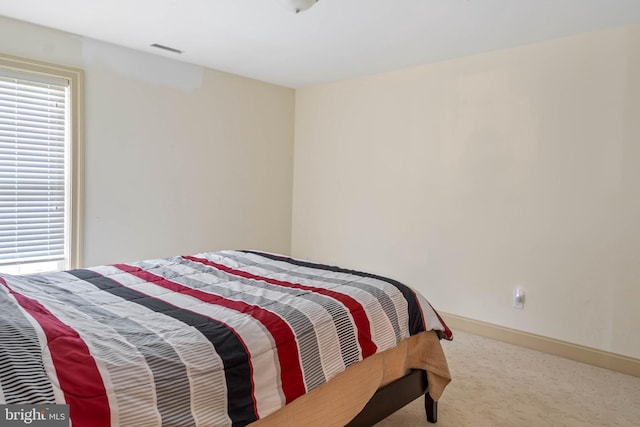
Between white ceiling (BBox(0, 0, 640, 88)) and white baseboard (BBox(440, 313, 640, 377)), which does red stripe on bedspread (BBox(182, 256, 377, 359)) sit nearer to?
white ceiling (BBox(0, 0, 640, 88))

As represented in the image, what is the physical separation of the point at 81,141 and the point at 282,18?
5.95 feet

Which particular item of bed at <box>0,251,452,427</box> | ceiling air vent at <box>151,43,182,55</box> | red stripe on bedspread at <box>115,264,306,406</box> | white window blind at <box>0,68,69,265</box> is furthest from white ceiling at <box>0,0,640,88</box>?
red stripe on bedspread at <box>115,264,306,406</box>

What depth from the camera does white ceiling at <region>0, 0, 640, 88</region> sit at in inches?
103

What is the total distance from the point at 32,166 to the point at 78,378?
2620 millimetres

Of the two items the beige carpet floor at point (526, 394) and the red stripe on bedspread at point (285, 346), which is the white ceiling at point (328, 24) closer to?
the red stripe on bedspread at point (285, 346)

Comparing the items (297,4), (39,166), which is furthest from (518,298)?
(39,166)

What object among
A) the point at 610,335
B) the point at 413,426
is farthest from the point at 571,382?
the point at 413,426

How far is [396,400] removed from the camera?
1948 mm

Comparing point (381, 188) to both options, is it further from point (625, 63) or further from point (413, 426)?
point (413, 426)

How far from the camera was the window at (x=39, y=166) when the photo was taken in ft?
9.81

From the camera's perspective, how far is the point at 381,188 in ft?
13.6

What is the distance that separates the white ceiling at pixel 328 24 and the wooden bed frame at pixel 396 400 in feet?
6.99

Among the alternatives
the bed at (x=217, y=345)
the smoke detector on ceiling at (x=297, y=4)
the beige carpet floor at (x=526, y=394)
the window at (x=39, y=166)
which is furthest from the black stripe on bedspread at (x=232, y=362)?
the window at (x=39, y=166)

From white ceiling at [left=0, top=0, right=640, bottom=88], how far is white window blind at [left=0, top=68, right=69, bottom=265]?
492 millimetres
